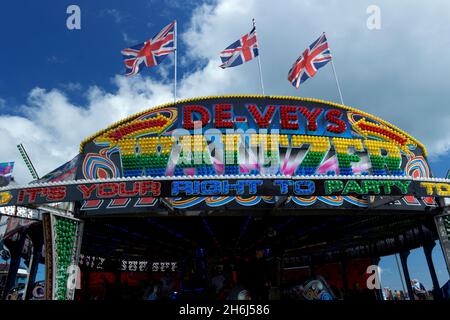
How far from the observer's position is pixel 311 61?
21.5m

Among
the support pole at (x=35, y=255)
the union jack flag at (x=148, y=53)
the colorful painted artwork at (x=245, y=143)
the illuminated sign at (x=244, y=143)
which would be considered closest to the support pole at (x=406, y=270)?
the colorful painted artwork at (x=245, y=143)

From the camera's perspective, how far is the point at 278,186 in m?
14.4

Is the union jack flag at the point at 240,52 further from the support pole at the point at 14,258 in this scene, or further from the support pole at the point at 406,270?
the support pole at the point at 406,270

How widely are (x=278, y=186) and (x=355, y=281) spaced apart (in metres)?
25.9

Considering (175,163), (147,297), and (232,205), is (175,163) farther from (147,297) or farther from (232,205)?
(147,297)

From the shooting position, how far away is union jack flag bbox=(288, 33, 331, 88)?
21484 mm

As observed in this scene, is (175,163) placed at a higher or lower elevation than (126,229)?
higher

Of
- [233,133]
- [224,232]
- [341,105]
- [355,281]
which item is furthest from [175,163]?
[355,281]

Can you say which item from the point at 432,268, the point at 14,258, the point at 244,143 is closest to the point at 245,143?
the point at 244,143

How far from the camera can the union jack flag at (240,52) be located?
70.8 ft

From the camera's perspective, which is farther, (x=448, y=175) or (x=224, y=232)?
(x=224, y=232)

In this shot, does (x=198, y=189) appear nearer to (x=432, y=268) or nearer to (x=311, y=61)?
(x=311, y=61)

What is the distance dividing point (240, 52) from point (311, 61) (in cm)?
445
